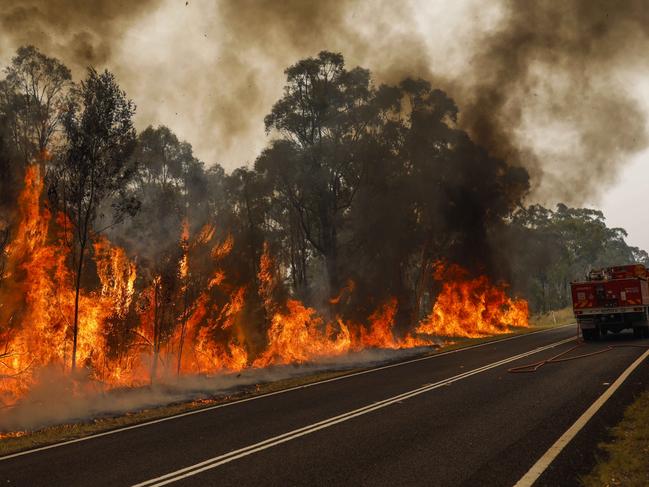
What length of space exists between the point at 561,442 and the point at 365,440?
8.76ft

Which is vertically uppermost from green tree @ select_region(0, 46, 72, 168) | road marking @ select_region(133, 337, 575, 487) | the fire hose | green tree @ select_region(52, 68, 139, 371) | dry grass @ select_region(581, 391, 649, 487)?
green tree @ select_region(0, 46, 72, 168)

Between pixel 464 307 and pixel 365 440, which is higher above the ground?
pixel 464 307

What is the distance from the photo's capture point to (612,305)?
20.5m

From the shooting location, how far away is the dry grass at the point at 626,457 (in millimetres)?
5094

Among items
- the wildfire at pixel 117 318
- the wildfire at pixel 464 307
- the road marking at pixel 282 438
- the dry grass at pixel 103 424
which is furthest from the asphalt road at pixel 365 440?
the wildfire at pixel 464 307

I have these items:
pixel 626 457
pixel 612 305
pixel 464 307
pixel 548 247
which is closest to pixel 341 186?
pixel 464 307

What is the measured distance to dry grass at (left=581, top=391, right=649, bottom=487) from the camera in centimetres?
509

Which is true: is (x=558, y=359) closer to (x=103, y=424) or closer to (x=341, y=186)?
(x=103, y=424)

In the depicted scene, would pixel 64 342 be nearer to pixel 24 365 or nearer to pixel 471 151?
pixel 24 365

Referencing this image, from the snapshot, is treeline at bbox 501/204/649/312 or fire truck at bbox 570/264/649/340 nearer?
fire truck at bbox 570/264/649/340

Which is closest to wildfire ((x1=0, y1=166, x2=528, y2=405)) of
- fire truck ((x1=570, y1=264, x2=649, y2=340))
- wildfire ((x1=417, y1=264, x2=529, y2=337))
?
wildfire ((x1=417, y1=264, x2=529, y2=337))

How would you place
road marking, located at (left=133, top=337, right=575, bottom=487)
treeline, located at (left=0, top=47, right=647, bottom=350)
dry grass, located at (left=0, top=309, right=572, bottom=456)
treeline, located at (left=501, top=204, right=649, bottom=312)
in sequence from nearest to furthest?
road marking, located at (left=133, top=337, right=575, bottom=487), dry grass, located at (left=0, top=309, right=572, bottom=456), treeline, located at (left=0, top=47, right=647, bottom=350), treeline, located at (left=501, top=204, right=649, bottom=312)

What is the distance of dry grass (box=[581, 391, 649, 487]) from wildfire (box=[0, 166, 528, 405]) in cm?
1222

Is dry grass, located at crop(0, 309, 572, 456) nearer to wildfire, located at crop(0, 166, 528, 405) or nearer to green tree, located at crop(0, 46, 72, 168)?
wildfire, located at crop(0, 166, 528, 405)
